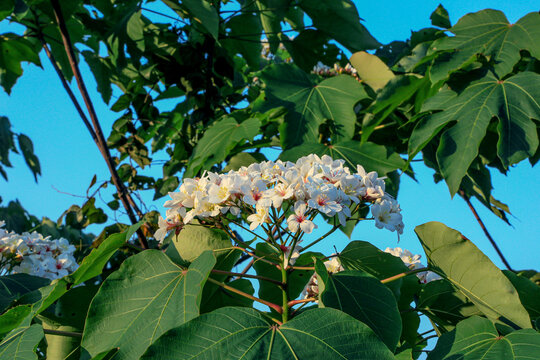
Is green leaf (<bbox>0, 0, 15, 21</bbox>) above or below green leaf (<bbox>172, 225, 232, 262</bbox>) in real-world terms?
above

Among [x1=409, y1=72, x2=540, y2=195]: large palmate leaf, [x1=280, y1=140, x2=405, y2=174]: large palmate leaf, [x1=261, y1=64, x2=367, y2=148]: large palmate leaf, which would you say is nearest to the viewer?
[x1=409, y1=72, x2=540, y2=195]: large palmate leaf

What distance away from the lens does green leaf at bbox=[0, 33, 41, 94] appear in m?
2.57

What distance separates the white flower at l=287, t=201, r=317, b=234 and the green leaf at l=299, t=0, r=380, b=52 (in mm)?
1564

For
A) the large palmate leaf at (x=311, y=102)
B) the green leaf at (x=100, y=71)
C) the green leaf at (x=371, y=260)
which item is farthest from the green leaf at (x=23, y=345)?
the green leaf at (x=100, y=71)

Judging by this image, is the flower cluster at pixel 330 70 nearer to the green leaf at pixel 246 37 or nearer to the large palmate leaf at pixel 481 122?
the green leaf at pixel 246 37

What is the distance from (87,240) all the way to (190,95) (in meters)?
1.74

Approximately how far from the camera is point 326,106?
192 cm

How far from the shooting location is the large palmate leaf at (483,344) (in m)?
0.84

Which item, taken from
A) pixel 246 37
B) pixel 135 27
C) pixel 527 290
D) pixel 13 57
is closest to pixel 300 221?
pixel 527 290

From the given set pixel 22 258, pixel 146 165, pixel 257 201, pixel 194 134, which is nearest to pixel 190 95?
pixel 194 134

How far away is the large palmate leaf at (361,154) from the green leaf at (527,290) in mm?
664

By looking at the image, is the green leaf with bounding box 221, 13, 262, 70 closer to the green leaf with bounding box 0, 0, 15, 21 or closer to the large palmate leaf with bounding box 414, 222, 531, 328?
the green leaf with bounding box 0, 0, 15, 21

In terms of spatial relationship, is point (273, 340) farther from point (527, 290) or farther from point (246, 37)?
point (246, 37)

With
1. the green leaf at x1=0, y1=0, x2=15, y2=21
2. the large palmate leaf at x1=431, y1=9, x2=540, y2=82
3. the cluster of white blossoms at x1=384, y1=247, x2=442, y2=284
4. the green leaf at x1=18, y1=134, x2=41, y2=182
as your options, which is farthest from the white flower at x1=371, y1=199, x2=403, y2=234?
the green leaf at x1=18, y1=134, x2=41, y2=182
